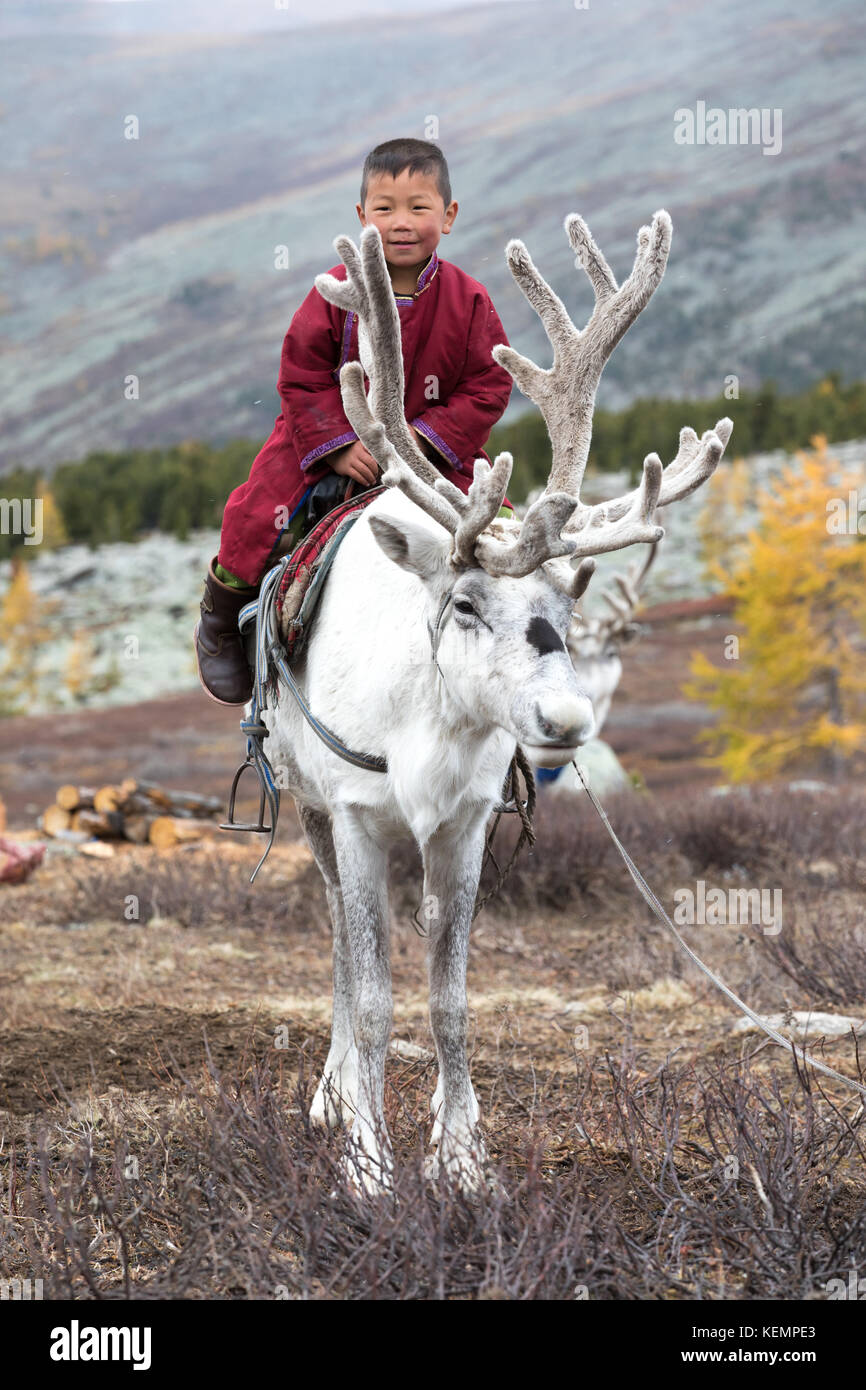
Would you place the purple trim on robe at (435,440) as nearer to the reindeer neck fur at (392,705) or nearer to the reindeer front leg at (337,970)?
the reindeer neck fur at (392,705)

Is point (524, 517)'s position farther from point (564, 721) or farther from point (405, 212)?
point (405, 212)

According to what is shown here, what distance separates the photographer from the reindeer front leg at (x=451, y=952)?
10.6ft

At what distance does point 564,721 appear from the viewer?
2484mm

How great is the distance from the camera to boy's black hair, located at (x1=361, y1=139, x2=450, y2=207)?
10.9 feet

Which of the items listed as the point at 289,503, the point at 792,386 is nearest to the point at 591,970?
the point at 289,503

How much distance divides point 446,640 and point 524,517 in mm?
345

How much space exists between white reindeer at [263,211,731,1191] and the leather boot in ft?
1.77

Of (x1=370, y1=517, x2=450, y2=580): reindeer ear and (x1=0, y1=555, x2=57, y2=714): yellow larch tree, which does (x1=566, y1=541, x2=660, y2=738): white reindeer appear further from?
(x1=0, y1=555, x2=57, y2=714): yellow larch tree

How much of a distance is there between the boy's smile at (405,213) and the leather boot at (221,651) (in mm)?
1103

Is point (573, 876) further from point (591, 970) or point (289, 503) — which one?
point (289, 503)

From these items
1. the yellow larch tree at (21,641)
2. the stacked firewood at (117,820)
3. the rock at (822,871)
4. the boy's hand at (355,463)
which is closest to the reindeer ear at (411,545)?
the boy's hand at (355,463)

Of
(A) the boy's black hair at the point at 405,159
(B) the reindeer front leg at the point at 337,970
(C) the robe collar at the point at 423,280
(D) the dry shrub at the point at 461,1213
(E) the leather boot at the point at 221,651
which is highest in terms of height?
(A) the boy's black hair at the point at 405,159

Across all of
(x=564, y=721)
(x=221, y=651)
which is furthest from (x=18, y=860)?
(x=564, y=721)
